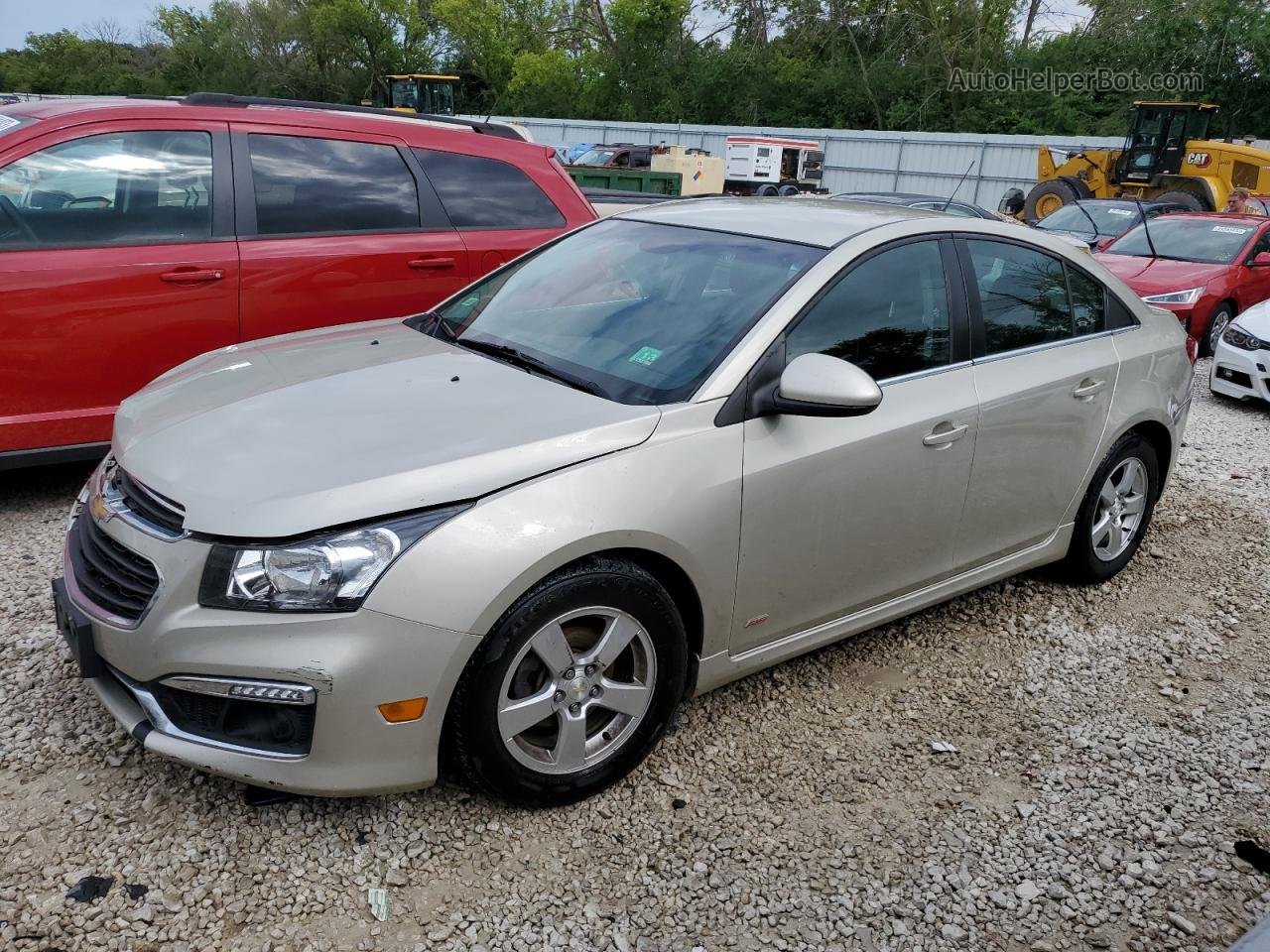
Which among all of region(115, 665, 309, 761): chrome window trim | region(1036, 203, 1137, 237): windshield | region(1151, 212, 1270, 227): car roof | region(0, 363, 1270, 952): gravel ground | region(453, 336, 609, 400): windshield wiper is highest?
region(453, 336, 609, 400): windshield wiper

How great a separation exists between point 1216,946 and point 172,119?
16.2 ft

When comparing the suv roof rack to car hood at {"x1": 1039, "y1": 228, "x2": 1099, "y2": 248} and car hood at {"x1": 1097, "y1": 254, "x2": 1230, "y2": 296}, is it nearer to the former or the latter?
car hood at {"x1": 1097, "y1": 254, "x2": 1230, "y2": 296}

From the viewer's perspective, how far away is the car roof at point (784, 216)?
347cm

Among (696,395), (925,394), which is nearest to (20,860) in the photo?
(696,395)

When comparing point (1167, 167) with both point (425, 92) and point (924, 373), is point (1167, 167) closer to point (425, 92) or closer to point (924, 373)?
point (425, 92)

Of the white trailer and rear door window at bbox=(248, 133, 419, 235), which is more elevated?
rear door window at bbox=(248, 133, 419, 235)

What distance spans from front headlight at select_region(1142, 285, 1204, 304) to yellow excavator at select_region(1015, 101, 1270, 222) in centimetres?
1026

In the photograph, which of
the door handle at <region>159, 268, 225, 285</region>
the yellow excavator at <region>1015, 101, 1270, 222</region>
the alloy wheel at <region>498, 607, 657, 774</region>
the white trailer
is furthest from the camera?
the white trailer

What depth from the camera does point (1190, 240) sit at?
11.3m

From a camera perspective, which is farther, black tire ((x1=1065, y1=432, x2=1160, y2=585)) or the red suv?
the red suv

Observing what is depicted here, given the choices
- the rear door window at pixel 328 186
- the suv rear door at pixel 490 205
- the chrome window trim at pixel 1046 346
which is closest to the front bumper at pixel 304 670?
the chrome window trim at pixel 1046 346

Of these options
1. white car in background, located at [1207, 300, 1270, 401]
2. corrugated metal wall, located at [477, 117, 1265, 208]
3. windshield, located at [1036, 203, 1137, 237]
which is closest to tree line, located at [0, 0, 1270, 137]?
corrugated metal wall, located at [477, 117, 1265, 208]

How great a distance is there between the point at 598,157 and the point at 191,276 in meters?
26.5

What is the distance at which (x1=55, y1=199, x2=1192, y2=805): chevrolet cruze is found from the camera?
7.99ft
